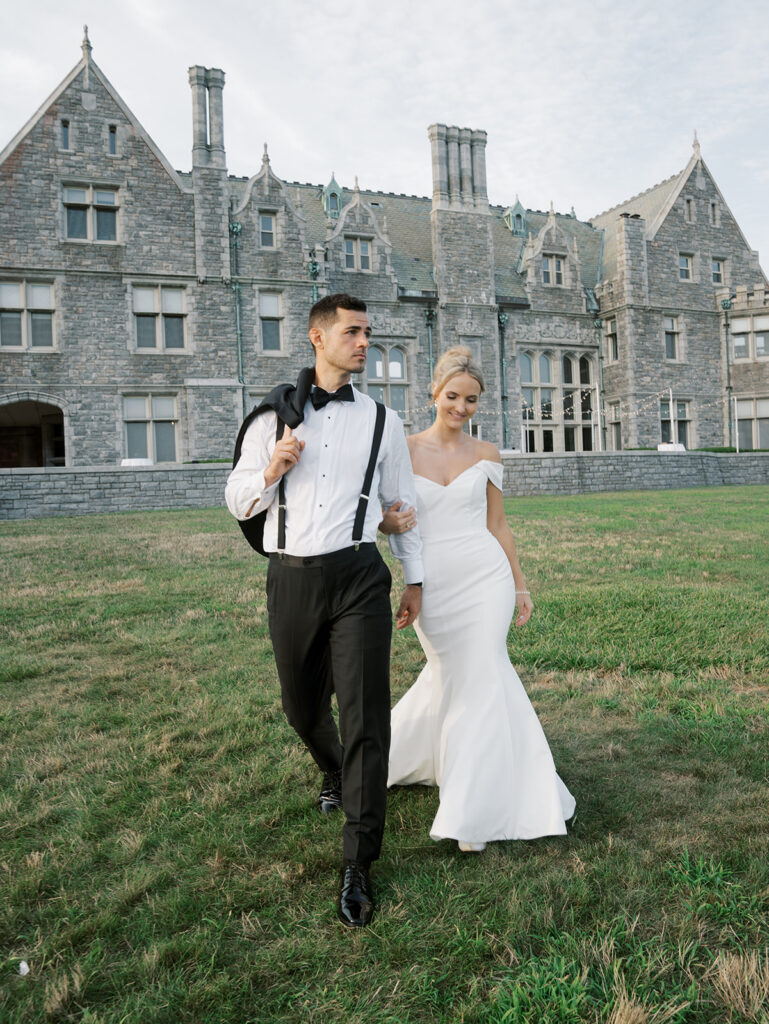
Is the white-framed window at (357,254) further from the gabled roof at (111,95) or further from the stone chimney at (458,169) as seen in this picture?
the gabled roof at (111,95)

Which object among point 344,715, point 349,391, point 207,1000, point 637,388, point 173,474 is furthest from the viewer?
point 637,388

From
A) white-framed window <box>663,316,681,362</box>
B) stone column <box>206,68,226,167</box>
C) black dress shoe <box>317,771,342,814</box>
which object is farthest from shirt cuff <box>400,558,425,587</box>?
white-framed window <box>663,316,681,362</box>

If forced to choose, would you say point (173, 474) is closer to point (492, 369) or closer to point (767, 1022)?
point (492, 369)

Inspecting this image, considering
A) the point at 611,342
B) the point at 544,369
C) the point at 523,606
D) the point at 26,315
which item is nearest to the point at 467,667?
the point at 523,606

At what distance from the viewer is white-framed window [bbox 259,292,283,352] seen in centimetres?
2544

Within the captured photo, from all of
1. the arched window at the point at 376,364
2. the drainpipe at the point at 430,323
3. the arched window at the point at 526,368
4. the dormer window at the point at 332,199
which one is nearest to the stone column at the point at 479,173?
the drainpipe at the point at 430,323

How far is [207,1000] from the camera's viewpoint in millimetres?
2252

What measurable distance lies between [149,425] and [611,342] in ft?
60.1

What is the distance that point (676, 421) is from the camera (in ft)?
100

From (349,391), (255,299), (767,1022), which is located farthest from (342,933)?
(255,299)

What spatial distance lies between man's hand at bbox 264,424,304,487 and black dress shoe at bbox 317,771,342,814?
1.50 meters

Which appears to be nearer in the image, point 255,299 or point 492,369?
point 255,299

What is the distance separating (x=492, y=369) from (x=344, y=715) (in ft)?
86.7

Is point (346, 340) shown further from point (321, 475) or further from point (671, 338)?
point (671, 338)
